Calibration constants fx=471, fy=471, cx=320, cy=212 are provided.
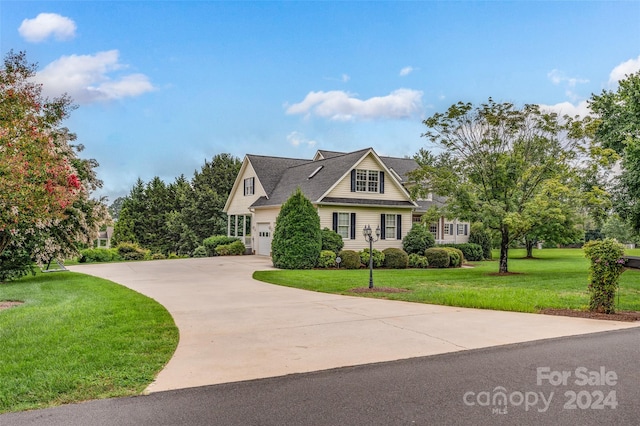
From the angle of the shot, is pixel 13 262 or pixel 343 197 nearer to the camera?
pixel 13 262

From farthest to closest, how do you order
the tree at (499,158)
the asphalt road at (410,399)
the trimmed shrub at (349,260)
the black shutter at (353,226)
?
the black shutter at (353,226)
the trimmed shrub at (349,260)
the tree at (499,158)
the asphalt road at (410,399)

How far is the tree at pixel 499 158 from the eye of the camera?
1827 cm

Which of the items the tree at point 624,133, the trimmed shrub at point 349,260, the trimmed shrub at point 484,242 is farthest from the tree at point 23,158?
the trimmed shrub at point 484,242

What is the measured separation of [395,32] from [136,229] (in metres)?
34.3

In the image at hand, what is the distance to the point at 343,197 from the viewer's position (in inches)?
976

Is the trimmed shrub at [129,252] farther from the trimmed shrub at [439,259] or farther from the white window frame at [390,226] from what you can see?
the trimmed shrub at [439,259]

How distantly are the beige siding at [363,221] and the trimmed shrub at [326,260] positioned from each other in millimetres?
2579

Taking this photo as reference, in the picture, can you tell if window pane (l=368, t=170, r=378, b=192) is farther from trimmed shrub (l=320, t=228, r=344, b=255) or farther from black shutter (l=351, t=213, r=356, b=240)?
trimmed shrub (l=320, t=228, r=344, b=255)

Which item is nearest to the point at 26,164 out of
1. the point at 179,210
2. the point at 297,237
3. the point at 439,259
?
the point at 297,237

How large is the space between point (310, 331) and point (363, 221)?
17961 mm

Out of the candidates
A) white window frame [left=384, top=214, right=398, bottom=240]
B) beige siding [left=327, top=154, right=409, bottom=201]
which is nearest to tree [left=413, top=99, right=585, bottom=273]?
beige siding [left=327, top=154, right=409, bottom=201]

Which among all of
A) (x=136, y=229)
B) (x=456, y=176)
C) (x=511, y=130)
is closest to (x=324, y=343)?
(x=456, y=176)

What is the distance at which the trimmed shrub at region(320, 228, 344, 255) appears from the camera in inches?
898

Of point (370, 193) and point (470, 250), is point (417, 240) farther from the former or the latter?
point (470, 250)
